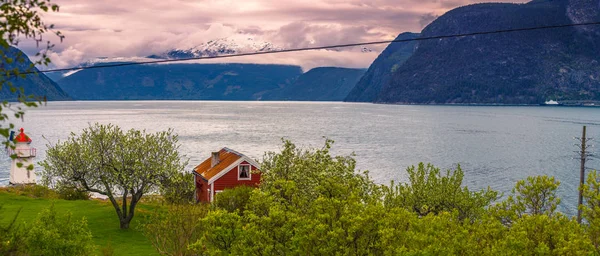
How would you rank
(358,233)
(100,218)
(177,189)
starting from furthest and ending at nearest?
1. (177,189)
2. (100,218)
3. (358,233)

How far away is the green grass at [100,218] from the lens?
153ft

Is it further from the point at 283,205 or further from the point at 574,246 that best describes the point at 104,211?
the point at 574,246

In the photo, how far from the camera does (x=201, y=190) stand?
73.1 m

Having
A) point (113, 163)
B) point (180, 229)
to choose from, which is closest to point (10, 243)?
point (180, 229)

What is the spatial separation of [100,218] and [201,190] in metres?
17.4

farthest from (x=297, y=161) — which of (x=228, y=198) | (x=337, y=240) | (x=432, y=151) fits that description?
(x=432, y=151)

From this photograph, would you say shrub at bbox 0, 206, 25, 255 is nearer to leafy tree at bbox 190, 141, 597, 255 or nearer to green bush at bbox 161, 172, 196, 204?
leafy tree at bbox 190, 141, 597, 255

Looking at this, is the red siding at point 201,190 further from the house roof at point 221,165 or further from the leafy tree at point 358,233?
the leafy tree at point 358,233

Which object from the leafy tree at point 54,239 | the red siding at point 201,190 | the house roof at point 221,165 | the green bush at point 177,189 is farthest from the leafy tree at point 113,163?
the leafy tree at point 54,239

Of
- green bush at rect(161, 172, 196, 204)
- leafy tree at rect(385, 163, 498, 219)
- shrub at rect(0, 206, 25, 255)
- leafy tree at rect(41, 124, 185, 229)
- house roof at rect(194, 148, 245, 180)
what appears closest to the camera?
shrub at rect(0, 206, 25, 255)

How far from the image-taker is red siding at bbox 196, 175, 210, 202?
6974 centimetres

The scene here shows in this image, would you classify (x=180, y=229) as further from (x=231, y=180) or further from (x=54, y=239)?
(x=231, y=180)

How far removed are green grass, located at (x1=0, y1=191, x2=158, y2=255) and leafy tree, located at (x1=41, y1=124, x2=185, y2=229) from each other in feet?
7.46

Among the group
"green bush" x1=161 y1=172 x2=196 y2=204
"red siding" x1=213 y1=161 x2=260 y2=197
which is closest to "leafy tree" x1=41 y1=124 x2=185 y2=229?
"green bush" x1=161 y1=172 x2=196 y2=204
